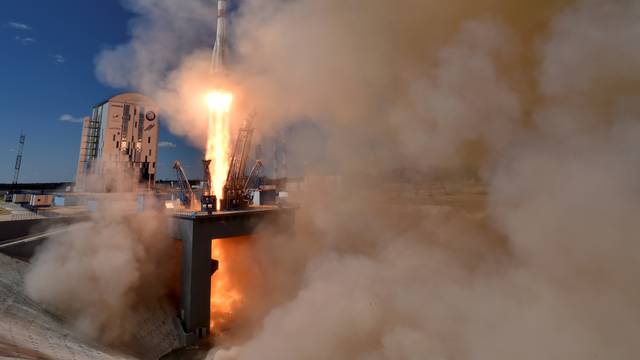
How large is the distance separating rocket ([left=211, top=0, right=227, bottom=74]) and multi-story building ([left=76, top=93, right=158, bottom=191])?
14.6 meters

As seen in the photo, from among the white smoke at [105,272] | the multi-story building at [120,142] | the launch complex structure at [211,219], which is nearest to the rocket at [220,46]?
the launch complex structure at [211,219]

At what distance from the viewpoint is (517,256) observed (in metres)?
6.85

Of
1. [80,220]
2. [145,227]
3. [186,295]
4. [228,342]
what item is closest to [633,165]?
[228,342]

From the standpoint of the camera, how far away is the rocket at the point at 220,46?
18.1 meters

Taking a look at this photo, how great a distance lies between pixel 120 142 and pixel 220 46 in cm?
1683

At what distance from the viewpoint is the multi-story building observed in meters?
29.3

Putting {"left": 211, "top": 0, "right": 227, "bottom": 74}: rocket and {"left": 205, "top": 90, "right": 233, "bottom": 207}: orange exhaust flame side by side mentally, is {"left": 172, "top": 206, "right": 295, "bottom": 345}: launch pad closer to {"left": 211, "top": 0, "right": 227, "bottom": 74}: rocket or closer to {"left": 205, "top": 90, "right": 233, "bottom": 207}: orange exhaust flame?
{"left": 205, "top": 90, "right": 233, "bottom": 207}: orange exhaust flame

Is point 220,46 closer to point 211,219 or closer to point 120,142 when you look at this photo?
point 211,219

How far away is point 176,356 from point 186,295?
1978mm

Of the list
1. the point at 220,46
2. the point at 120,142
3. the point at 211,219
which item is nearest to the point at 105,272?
the point at 211,219

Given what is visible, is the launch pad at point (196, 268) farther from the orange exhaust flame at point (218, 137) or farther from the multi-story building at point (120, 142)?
the multi-story building at point (120, 142)

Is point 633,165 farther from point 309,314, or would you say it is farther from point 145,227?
point 145,227

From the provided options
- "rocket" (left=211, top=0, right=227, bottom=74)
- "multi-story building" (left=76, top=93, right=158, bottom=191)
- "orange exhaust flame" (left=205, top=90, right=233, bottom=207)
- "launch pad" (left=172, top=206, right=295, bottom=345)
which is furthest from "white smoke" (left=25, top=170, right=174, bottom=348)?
"multi-story building" (left=76, top=93, right=158, bottom=191)

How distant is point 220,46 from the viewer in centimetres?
1823
